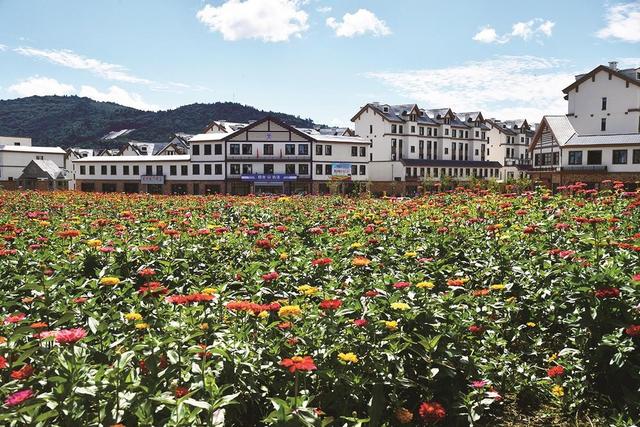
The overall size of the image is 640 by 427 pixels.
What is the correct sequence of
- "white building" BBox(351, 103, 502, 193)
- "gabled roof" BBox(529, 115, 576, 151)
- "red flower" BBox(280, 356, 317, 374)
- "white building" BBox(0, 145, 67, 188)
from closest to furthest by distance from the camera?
"red flower" BBox(280, 356, 317, 374) → "gabled roof" BBox(529, 115, 576, 151) → "white building" BBox(351, 103, 502, 193) → "white building" BBox(0, 145, 67, 188)

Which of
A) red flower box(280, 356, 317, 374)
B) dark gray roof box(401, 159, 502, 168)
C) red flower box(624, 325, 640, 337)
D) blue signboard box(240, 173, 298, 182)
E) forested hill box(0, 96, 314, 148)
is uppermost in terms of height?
forested hill box(0, 96, 314, 148)

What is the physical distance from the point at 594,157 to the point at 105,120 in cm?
16412

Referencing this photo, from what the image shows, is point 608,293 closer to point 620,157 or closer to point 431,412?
point 431,412

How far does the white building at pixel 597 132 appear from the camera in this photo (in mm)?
45378

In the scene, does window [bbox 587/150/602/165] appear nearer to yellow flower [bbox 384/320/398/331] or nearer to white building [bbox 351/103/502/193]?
white building [bbox 351/103/502/193]

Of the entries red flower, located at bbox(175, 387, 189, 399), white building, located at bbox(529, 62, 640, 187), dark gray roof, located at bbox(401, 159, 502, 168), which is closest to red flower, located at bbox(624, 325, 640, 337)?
red flower, located at bbox(175, 387, 189, 399)

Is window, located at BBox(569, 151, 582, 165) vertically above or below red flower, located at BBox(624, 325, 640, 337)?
above

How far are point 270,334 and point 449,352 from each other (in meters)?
1.73

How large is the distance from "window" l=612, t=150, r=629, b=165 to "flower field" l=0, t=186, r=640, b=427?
43940mm

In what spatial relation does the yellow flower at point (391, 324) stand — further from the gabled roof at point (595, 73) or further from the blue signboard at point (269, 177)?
the blue signboard at point (269, 177)

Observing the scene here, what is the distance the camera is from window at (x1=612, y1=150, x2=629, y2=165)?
45125mm

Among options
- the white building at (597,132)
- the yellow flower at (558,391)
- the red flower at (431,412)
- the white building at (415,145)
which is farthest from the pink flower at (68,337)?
the white building at (415,145)

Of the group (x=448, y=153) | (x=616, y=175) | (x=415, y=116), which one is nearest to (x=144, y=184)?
(x=415, y=116)

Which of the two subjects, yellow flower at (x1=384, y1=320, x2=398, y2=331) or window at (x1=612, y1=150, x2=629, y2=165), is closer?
yellow flower at (x1=384, y1=320, x2=398, y2=331)
